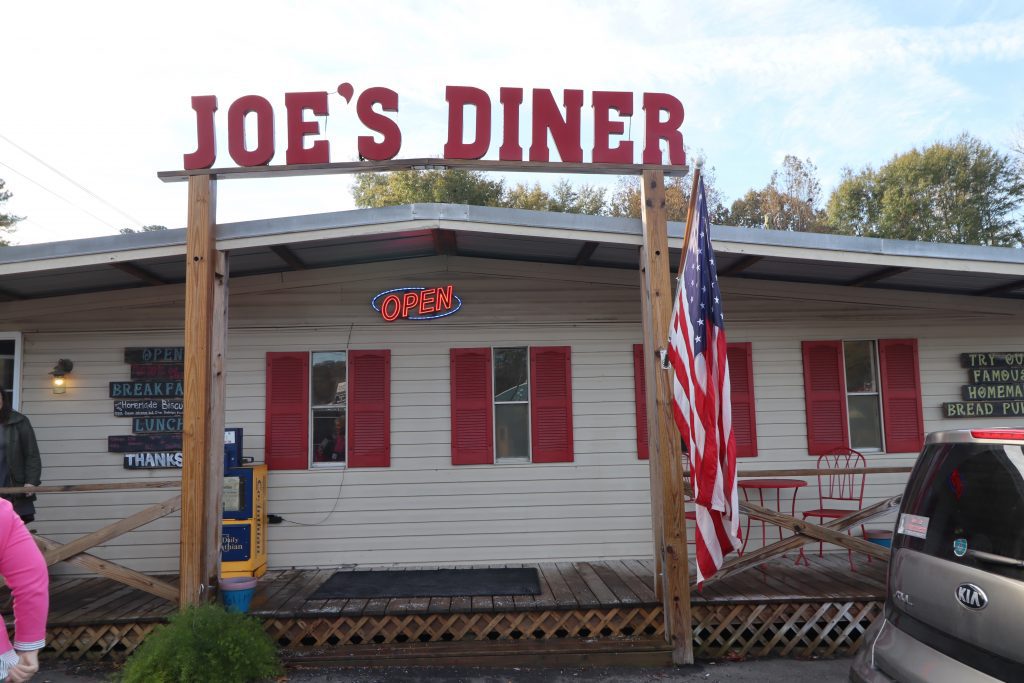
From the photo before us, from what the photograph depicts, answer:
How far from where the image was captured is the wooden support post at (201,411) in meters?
5.36

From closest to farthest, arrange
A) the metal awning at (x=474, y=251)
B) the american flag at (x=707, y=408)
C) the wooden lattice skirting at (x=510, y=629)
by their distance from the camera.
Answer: the american flag at (x=707, y=408)
the wooden lattice skirting at (x=510, y=629)
the metal awning at (x=474, y=251)

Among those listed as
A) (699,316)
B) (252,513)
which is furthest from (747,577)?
(252,513)

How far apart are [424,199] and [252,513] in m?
21.2

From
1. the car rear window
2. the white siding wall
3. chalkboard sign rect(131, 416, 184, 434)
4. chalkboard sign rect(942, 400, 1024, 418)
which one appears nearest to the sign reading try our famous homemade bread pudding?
chalkboard sign rect(942, 400, 1024, 418)

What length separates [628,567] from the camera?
699 centimetres

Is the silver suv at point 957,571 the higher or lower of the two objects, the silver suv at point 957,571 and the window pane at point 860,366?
the lower

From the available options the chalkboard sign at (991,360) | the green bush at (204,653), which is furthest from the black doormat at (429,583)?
the chalkboard sign at (991,360)

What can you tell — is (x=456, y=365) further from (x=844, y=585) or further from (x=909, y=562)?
(x=909, y=562)

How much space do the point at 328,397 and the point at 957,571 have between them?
20.2 feet

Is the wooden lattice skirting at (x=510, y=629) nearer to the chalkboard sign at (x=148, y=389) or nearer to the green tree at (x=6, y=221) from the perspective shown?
the chalkboard sign at (x=148, y=389)

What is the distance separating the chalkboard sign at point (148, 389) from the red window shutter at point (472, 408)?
2.83 metres

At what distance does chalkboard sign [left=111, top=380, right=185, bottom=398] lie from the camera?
287 inches

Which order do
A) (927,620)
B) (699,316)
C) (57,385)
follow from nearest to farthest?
(927,620) → (699,316) → (57,385)

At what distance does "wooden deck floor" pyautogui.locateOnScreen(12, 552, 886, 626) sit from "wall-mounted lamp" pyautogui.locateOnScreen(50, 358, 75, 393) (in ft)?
6.20
